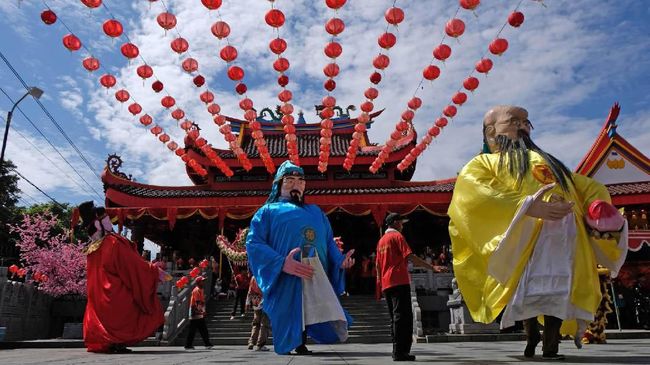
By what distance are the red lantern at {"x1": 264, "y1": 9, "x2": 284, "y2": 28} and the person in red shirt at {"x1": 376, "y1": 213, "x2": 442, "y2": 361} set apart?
4.71 metres

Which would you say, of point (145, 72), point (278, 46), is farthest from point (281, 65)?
point (145, 72)

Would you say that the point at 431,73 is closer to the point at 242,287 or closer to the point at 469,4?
the point at 469,4

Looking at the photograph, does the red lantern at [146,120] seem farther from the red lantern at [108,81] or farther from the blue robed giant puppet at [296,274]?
the blue robed giant puppet at [296,274]

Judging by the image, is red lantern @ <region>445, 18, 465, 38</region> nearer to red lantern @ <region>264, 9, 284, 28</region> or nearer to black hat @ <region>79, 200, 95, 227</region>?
red lantern @ <region>264, 9, 284, 28</region>

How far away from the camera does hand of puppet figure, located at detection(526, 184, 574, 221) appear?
11.6 feet

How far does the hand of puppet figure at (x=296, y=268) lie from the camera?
428 cm

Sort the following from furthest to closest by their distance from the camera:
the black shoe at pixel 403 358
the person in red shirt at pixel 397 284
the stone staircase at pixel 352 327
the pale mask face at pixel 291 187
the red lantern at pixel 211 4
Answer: the stone staircase at pixel 352 327
the red lantern at pixel 211 4
the pale mask face at pixel 291 187
the person in red shirt at pixel 397 284
the black shoe at pixel 403 358

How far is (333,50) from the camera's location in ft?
30.2

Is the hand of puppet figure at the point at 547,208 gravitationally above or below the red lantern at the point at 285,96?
below

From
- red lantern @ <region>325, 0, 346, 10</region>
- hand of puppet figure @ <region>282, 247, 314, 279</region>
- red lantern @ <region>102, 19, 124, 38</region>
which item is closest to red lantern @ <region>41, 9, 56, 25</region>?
red lantern @ <region>102, 19, 124, 38</region>

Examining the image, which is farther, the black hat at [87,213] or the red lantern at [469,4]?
the red lantern at [469,4]

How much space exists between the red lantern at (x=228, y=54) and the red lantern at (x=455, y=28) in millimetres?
3905

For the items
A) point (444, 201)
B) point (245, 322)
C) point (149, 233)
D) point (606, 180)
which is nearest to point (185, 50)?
point (245, 322)

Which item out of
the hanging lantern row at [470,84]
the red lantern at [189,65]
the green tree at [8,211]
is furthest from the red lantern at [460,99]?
the green tree at [8,211]
